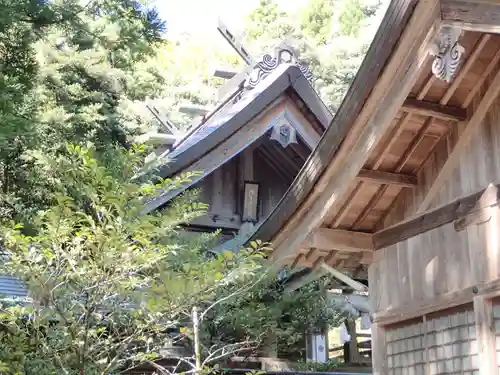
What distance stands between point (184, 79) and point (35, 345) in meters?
29.3

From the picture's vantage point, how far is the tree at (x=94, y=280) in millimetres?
4344

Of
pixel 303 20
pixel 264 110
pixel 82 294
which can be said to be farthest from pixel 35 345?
pixel 303 20

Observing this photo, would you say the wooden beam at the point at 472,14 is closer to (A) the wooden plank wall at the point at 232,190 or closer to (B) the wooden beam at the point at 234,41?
(A) the wooden plank wall at the point at 232,190

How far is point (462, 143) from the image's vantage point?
15.7 feet

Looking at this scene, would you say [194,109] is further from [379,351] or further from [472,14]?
[472,14]

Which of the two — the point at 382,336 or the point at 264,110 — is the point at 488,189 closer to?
the point at 382,336

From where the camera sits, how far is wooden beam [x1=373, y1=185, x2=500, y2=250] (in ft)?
14.5

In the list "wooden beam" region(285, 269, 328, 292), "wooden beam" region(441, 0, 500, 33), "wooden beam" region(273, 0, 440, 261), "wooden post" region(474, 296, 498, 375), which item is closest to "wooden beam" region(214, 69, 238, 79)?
"wooden beam" region(285, 269, 328, 292)

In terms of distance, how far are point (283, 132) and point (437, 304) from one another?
5658 mm

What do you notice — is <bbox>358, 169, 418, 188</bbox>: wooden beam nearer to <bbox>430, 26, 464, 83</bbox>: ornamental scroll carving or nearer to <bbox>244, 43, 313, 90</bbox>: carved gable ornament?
<bbox>430, 26, 464, 83</bbox>: ornamental scroll carving

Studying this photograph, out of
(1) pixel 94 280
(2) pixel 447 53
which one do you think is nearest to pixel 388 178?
(2) pixel 447 53

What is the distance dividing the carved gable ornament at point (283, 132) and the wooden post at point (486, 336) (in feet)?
19.5

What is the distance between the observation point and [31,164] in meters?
6.86

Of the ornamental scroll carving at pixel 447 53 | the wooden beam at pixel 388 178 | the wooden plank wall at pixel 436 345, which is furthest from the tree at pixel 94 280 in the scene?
the ornamental scroll carving at pixel 447 53
